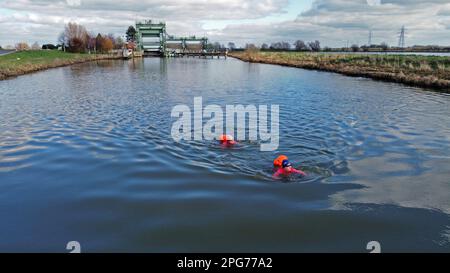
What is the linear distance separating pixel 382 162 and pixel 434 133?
4.93 metres

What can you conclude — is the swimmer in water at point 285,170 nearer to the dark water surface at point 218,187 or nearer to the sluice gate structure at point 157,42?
the dark water surface at point 218,187

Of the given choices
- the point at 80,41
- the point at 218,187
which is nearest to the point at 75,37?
the point at 80,41

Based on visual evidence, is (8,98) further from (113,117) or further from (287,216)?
(287,216)

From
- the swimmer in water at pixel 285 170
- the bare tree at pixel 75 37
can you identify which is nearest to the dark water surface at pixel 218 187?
the swimmer in water at pixel 285 170

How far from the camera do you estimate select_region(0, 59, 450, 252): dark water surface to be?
6656mm

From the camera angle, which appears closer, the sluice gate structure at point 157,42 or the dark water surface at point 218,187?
the dark water surface at point 218,187

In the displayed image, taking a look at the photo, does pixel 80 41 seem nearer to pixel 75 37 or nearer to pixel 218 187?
pixel 75 37

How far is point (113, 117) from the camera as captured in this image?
1700 centimetres

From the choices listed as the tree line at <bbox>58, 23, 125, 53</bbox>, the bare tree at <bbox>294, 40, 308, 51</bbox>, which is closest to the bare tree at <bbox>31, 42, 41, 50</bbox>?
the tree line at <bbox>58, 23, 125, 53</bbox>

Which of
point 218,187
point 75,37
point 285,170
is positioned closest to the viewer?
point 218,187

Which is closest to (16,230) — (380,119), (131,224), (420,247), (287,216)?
(131,224)

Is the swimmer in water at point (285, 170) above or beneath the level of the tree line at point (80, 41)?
beneath

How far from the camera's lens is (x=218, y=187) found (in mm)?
8812

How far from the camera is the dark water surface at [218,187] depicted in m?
6.66
